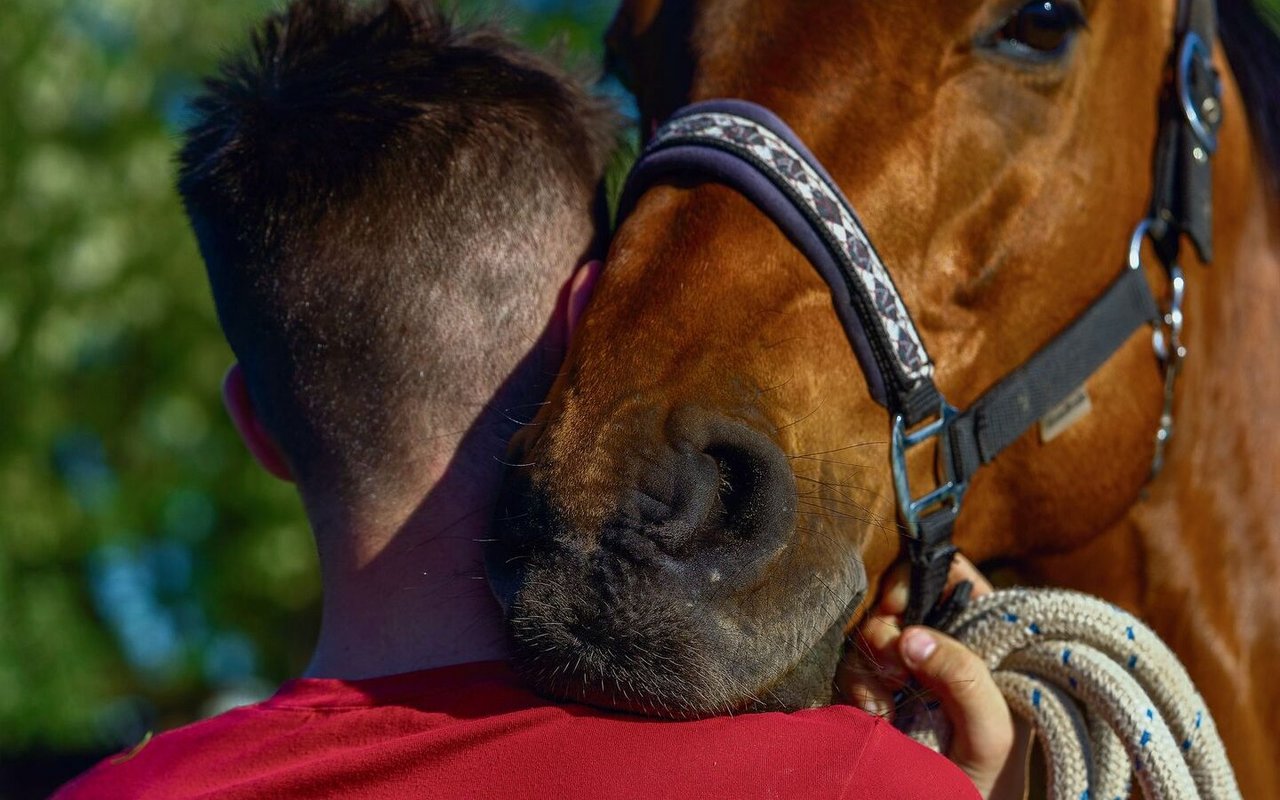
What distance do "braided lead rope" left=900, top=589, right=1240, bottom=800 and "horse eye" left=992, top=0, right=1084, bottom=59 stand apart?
3.06 ft

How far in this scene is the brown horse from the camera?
164 centimetres

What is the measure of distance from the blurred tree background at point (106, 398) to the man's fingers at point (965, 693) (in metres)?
8.49

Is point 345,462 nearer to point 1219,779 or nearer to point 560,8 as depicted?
point 1219,779

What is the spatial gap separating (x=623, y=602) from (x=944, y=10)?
3.87 ft

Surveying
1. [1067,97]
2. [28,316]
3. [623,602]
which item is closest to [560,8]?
[28,316]

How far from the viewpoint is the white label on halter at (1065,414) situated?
2396mm

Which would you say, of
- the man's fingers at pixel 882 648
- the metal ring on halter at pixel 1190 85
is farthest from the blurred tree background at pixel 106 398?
the man's fingers at pixel 882 648

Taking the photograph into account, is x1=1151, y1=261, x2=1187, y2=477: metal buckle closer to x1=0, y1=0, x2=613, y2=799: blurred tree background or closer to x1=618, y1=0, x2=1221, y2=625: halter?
x1=618, y1=0, x2=1221, y2=625: halter

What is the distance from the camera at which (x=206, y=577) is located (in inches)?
447

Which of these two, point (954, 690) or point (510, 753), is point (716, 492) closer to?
point (510, 753)

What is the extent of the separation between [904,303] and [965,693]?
2.02 ft

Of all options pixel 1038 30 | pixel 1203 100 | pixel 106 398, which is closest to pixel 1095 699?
pixel 1038 30

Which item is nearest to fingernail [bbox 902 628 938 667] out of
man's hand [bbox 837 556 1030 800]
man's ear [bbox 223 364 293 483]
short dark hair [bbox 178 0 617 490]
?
man's hand [bbox 837 556 1030 800]

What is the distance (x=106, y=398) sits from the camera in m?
10.8
